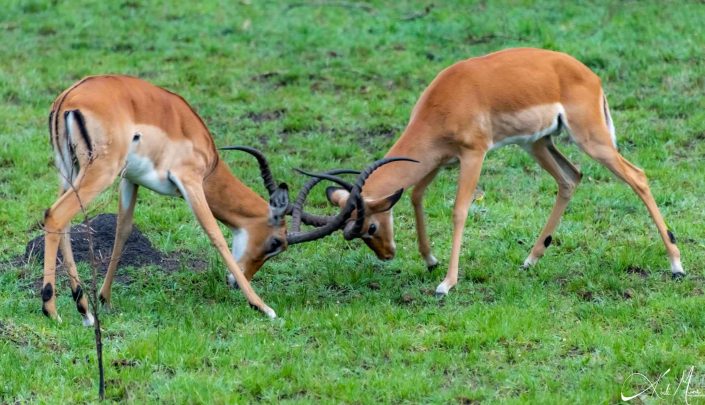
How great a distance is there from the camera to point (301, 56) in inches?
536

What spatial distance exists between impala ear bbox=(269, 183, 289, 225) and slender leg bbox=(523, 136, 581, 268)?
75.8 inches

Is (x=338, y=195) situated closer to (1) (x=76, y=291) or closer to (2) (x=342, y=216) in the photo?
(2) (x=342, y=216)

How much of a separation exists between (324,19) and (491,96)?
7048mm

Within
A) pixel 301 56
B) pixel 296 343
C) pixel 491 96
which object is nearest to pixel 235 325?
pixel 296 343

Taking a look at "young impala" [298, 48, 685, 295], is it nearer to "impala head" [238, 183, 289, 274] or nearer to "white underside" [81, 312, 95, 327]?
"impala head" [238, 183, 289, 274]

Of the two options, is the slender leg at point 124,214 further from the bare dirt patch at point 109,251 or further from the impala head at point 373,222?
the impala head at point 373,222

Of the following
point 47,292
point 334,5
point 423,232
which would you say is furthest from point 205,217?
point 334,5

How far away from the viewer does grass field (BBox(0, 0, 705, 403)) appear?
20.6 ft

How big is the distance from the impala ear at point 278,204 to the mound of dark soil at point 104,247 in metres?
1.11

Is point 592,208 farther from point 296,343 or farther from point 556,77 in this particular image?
point 296,343

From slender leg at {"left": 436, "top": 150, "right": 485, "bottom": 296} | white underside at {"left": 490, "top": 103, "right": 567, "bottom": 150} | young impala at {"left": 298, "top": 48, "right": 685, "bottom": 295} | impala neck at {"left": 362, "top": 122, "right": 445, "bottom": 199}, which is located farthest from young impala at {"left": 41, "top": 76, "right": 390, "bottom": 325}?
white underside at {"left": 490, "top": 103, "right": 567, "bottom": 150}

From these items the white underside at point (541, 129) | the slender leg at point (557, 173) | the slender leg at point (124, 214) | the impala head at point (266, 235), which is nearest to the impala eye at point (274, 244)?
the impala head at point (266, 235)

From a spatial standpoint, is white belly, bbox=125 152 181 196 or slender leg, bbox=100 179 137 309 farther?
slender leg, bbox=100 179 137 309

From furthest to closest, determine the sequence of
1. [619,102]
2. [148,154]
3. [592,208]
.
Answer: [619,102]
[592,208]
[148,154]
